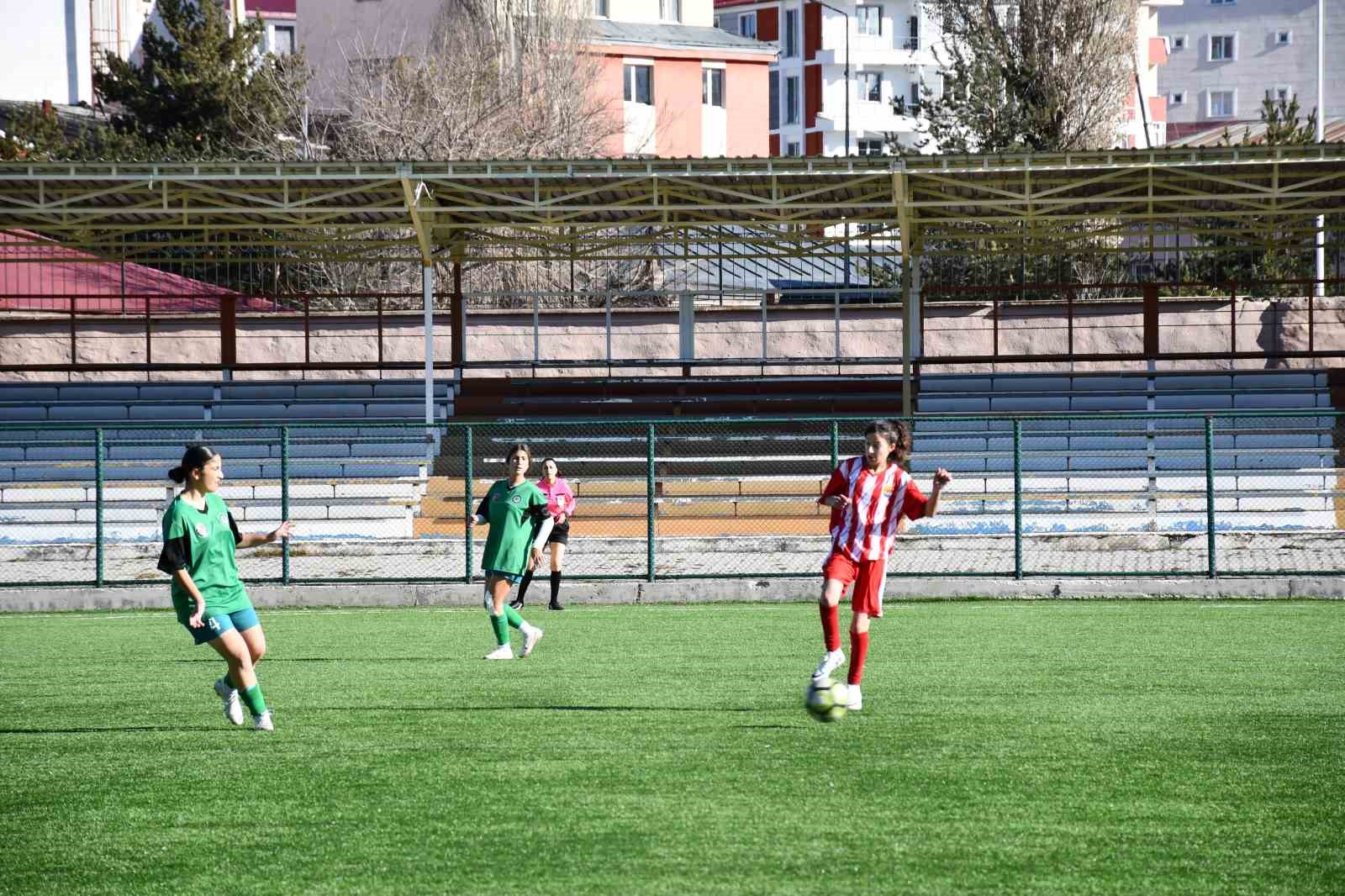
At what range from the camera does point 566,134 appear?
42.3 meters

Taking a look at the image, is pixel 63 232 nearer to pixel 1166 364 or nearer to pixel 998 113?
pixel 1166 364

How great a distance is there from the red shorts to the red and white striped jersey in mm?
44

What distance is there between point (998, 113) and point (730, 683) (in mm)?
32611

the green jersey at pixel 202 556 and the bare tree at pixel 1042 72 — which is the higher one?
the bare tree at pixel 1042 72

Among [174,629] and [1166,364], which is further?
[1166,364]

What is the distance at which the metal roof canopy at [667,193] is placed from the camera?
22.4 m

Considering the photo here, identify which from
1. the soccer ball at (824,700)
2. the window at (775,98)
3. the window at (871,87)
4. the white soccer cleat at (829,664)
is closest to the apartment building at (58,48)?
the window at (775,98)

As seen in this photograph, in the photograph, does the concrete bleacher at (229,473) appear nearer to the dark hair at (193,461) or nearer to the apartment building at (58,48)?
the dark hair at (193,461)

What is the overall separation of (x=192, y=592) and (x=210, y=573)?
212 millimetres

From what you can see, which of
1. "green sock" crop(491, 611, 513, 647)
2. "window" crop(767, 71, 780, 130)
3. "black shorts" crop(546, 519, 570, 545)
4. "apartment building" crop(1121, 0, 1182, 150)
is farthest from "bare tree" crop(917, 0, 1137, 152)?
"window" crop(767, 71, 780, 130)

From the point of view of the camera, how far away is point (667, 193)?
78.4 ft

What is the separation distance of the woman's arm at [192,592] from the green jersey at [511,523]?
3757 mm

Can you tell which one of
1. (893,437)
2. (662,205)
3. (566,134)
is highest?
(566,134)

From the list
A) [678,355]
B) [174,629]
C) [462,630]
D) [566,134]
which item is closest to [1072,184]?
[678,355]
